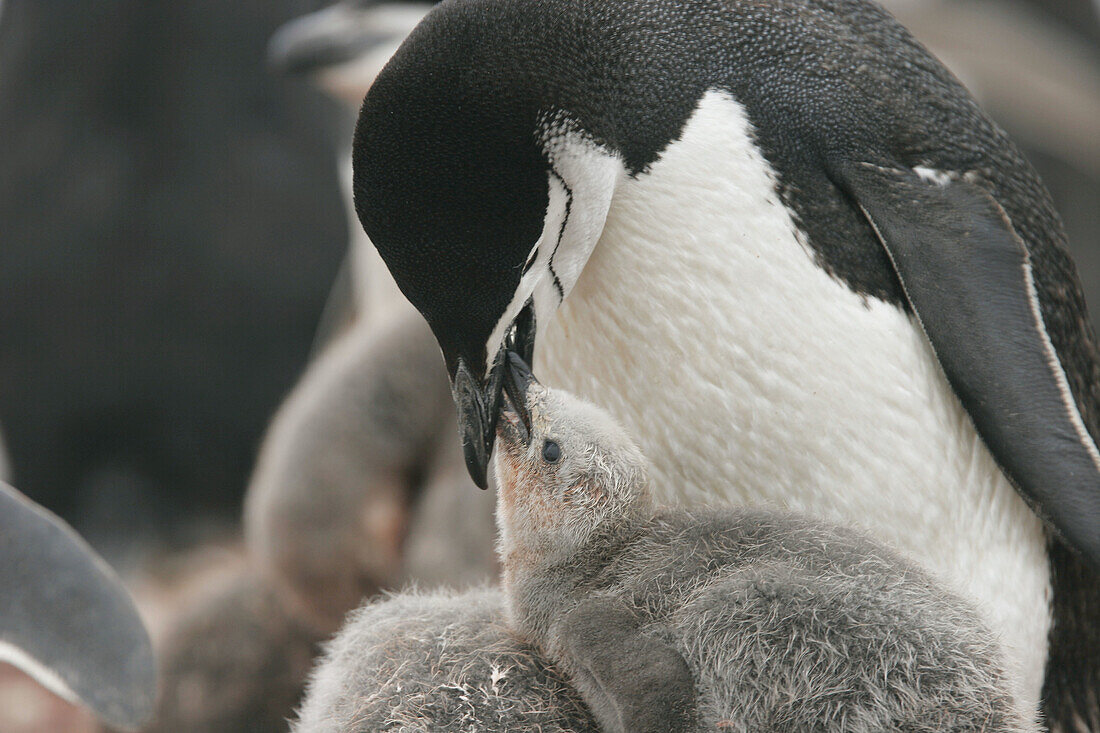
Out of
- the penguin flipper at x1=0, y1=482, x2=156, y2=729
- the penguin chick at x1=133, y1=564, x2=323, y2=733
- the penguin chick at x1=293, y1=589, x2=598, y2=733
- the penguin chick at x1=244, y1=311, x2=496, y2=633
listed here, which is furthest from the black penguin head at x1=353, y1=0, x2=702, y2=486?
the penguin chick at x1=133, y1=564, x2=323, y2=733

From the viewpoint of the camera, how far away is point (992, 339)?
1.04 meters

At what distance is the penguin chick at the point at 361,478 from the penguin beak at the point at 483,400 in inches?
27.0

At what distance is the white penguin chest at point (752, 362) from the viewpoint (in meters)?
1.03

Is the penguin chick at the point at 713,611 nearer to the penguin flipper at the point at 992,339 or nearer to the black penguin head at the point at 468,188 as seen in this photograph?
the black penguin head at the point at 468,188

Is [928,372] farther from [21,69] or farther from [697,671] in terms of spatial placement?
[21,69]

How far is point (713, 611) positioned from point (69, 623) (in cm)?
61

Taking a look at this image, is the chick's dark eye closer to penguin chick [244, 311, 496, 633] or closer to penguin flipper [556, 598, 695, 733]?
penguin flipper [556, 598, 695, 733]

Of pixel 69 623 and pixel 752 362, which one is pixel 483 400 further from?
pixel 69 623

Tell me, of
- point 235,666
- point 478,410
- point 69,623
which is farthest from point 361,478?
point 478,410

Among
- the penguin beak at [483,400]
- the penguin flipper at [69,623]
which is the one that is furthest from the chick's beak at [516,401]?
the penguin flipper at [69,623]

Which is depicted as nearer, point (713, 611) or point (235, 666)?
point (713, 611)

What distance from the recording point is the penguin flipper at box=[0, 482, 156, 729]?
114 cm

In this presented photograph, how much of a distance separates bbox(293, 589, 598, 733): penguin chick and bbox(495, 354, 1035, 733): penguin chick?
1.3 inches

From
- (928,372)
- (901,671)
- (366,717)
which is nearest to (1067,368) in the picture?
(928,372)
